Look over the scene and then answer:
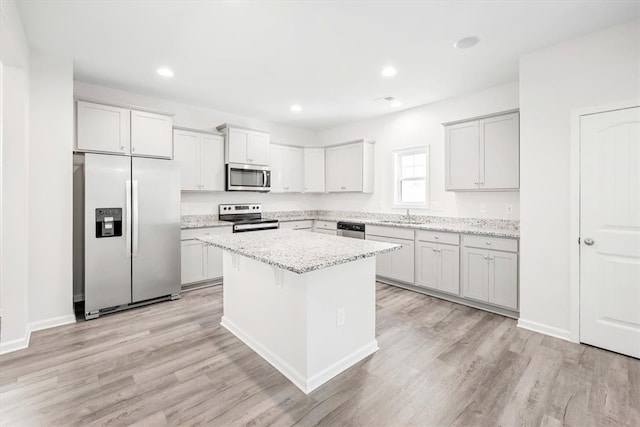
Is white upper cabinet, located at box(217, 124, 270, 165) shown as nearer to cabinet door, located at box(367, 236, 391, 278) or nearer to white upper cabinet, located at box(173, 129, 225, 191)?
white upper cabinet, located at box(173, 129, 225, 191)

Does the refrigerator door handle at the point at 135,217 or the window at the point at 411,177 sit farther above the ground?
the window at the point at 411,177

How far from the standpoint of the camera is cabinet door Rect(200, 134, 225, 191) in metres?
4.64

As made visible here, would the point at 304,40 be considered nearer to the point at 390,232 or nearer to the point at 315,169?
the point at 390,232

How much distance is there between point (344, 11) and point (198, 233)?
334 centimetres

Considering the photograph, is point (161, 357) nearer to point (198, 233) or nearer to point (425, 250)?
point (198, 233)

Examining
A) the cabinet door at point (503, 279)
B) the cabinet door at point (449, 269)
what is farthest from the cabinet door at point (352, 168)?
the cabinet door at point (503, 279)

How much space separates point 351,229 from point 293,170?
1782 mm

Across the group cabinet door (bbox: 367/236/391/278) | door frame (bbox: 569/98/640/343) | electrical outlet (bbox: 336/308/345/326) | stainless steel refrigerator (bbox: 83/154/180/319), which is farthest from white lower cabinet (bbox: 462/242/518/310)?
stainless steel refrigerator (bbox: 83/154/180/319)

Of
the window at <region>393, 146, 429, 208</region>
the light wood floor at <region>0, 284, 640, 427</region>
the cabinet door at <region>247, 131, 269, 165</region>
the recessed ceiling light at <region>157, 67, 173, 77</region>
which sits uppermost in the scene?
the recessed ceiling light at <region>157, 67, 173, 77</region>

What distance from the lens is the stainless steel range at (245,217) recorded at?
464 centimetres

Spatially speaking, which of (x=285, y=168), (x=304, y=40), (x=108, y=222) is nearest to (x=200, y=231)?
(x=108, y=222)

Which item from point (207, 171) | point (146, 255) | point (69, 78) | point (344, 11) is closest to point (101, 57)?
point (69, 78)

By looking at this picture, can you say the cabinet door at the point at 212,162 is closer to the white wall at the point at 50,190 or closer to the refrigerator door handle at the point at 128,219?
the refrigerator door handle at the point at 128,219

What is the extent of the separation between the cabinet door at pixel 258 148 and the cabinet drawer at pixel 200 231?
128 cm
